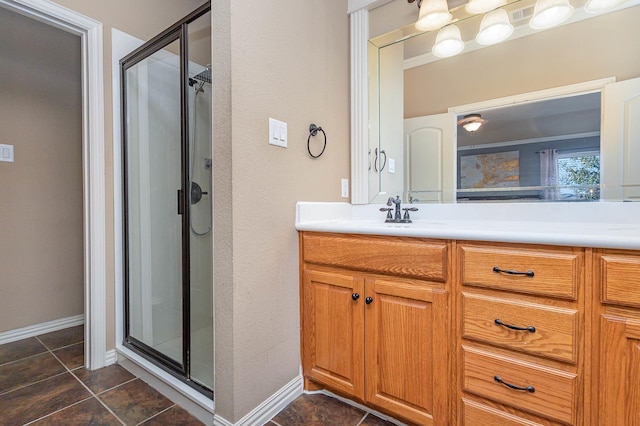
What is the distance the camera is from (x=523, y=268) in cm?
97

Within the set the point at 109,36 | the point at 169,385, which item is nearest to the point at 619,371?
the point at 169,385

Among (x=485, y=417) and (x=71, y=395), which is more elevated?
(x=485, y=417)

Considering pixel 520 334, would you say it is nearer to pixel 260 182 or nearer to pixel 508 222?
pixel 508 222

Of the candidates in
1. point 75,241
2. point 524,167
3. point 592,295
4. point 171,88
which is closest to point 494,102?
point 524,167

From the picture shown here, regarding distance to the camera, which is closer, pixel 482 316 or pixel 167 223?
pixel 482 316

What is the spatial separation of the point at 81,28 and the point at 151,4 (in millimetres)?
534

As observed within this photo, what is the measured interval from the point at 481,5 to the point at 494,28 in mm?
131

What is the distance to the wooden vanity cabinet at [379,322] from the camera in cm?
113

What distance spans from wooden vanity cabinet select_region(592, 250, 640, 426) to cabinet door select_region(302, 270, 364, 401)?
0.77 m

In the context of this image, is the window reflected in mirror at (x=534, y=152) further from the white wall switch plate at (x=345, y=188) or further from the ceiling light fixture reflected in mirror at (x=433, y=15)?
the white wall switch plate at (x=345, y=188)

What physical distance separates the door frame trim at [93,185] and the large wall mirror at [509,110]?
1574 mm

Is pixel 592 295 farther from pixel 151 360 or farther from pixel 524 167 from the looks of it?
pixel 151 360

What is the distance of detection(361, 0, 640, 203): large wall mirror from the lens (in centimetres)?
132

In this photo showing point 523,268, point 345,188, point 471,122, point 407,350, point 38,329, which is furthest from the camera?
point 38,329
